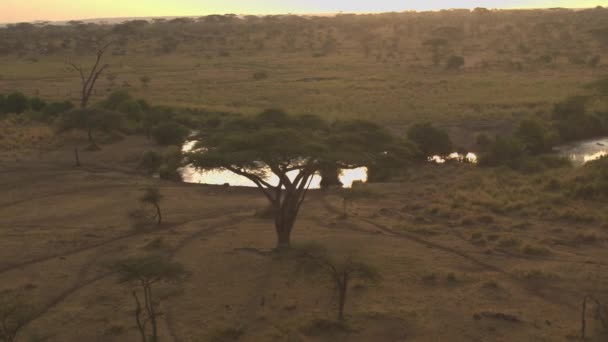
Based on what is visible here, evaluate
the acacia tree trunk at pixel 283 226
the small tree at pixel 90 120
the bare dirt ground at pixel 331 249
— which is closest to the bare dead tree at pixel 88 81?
the small tree at pixel 90 120

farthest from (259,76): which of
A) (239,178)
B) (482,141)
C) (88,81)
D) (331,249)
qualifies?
(331,249)

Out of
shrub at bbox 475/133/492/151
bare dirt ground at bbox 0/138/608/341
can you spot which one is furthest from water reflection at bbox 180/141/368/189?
shrub at bbox 475/133/492/151

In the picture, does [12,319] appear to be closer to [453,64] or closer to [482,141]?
[482,141]

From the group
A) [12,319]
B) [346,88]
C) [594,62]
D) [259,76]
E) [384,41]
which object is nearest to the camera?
[12,319]

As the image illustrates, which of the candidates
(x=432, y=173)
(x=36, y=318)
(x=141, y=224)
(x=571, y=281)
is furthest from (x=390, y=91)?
(x=36, y=318)

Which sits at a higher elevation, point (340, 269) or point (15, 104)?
point (15, 104)

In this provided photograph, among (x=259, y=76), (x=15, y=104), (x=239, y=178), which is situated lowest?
(x=239, y=178)

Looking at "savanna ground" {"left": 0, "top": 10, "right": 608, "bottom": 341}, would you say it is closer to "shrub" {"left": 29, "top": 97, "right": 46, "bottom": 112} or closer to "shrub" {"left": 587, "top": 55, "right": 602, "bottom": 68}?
"shrub" {"left": 29, "top": 97, "right": 46, "bottom": 112}
